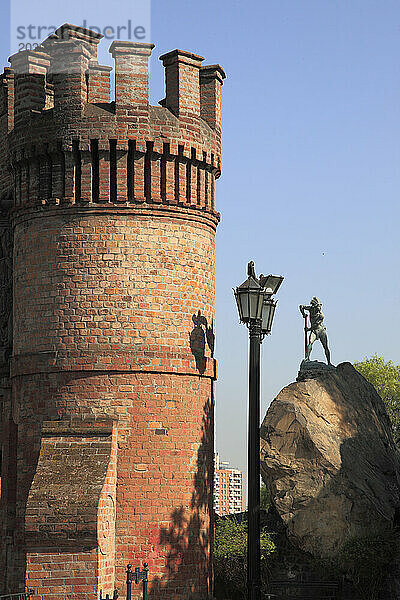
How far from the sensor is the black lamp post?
41.0ft

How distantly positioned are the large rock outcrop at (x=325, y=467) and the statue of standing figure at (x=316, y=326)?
1.44 m

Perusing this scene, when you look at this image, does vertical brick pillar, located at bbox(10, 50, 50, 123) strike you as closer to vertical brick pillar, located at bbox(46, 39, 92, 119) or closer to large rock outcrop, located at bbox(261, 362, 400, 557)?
vertical brick pillar, located at bbox(46, 39, 92, 119)

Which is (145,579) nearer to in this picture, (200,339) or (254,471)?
(254,471)

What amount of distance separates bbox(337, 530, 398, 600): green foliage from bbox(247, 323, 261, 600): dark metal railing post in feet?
27.8

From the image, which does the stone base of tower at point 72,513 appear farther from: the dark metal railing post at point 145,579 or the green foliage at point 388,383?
the green foliage at point 388,383

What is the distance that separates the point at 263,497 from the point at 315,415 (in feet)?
59.8

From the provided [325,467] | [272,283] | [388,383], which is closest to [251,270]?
[272,283]

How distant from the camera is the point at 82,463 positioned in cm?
1527

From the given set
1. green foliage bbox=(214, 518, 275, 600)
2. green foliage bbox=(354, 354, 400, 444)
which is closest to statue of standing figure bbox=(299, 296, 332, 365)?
green foliage bbox=(214, 518, 275, 600)

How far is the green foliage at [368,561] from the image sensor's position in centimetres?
2020

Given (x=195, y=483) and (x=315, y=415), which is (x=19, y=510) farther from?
(x=315, y=415)

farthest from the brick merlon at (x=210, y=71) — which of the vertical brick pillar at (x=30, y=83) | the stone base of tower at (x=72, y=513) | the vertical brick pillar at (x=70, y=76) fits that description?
the stone base of tower at (x=72, y=513)

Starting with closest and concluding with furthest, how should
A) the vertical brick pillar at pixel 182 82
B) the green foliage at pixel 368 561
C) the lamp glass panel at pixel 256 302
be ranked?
the lamp glass panel at pixel 256 302 < the vertical brick pillar at pixel 182 82 < the green foliage at pixel 368 561

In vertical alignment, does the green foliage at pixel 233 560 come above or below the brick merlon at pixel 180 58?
below
